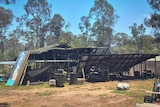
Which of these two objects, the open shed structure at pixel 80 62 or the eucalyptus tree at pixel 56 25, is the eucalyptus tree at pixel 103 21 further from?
the open shed structure at pixel 80 62

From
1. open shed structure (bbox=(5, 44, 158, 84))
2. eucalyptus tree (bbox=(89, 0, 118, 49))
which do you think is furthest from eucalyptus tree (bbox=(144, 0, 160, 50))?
eucalyptus tree (bbox=(89, 0, 118, 49))

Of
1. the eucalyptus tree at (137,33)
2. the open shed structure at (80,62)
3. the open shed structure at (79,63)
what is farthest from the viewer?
the eucalyptus tree at (137,33)

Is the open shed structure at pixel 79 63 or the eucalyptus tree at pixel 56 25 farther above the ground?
the eucalyptus tree at pixel 56 25

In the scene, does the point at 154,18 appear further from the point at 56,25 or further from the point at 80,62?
the point at 56,25

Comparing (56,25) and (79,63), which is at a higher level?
(56,25)

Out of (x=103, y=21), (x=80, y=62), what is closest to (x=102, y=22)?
(x=103, y=21)

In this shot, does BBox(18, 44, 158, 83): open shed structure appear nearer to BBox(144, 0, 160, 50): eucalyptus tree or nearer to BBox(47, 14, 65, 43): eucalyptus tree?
BBox(144, 0, 160, 50): eucalyptus tree

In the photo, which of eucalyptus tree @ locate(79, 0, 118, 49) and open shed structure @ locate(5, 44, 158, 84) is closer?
open shed structure @ locate(5, 44, 158, 84)

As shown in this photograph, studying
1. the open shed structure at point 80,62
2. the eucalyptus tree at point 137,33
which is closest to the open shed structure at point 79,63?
the open shed structure at point 80,62

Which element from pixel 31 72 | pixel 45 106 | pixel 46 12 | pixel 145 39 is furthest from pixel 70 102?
pixel 46 12

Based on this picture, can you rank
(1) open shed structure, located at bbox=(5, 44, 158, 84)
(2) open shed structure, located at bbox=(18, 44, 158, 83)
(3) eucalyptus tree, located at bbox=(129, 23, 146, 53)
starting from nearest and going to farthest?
(1) open shed structure, located at bbox=(5, 44, 158, 84) → (2) open shed structure, located at bbox=(18, 44, 158, 83) → (3) eucalyptus tree, located at bbox=(129, 23, 146, 53)

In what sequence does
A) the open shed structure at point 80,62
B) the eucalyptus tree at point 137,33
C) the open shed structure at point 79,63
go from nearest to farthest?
the open shed structure at point 79,63, the open shed structure at point 80,62, the eucalyptus tree at point 137,33

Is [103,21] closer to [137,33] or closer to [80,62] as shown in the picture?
[137,33]

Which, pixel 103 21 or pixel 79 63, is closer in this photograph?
pixel 79 63
